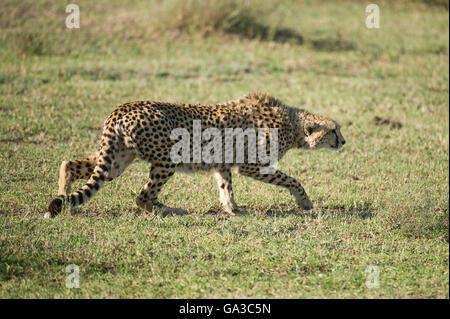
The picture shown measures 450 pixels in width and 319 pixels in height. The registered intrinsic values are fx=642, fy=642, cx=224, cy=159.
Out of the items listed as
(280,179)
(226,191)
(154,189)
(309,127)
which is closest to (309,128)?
(309,127)

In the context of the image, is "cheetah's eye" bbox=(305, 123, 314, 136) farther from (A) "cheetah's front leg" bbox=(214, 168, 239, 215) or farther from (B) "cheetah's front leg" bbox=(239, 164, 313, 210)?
(A) "cheetah's front leg" bbox=(214, 168, 239, 215)

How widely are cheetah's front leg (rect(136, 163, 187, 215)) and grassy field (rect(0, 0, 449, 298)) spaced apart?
0.17 m

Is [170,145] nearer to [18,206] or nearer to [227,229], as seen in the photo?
[227,229]

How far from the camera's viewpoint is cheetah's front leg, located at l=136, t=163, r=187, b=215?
6.02m

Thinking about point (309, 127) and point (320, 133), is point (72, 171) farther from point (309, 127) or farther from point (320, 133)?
point (320, 133)

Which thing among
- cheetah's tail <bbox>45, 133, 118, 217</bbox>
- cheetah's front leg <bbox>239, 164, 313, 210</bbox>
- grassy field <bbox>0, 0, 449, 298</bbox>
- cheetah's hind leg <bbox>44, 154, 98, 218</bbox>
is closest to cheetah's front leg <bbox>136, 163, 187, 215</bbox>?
grassy field <bbox>0, 0, 449, 298</bbox>

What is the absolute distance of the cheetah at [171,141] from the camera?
586 centimetres

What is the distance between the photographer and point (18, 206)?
6.11 meters

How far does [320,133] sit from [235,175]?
50.3 inches

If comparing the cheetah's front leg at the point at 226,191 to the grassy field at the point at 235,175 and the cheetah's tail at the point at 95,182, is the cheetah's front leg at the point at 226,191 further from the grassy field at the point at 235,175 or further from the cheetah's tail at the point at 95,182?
the cheetah's tail at the point at 95,182

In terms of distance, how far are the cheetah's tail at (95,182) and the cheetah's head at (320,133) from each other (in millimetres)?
2141

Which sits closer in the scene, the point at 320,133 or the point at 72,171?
the point at 72,171

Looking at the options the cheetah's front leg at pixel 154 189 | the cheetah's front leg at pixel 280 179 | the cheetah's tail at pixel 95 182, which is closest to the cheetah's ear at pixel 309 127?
the cheetah's front leg at pixel 280 179

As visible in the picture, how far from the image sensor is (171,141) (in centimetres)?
602
